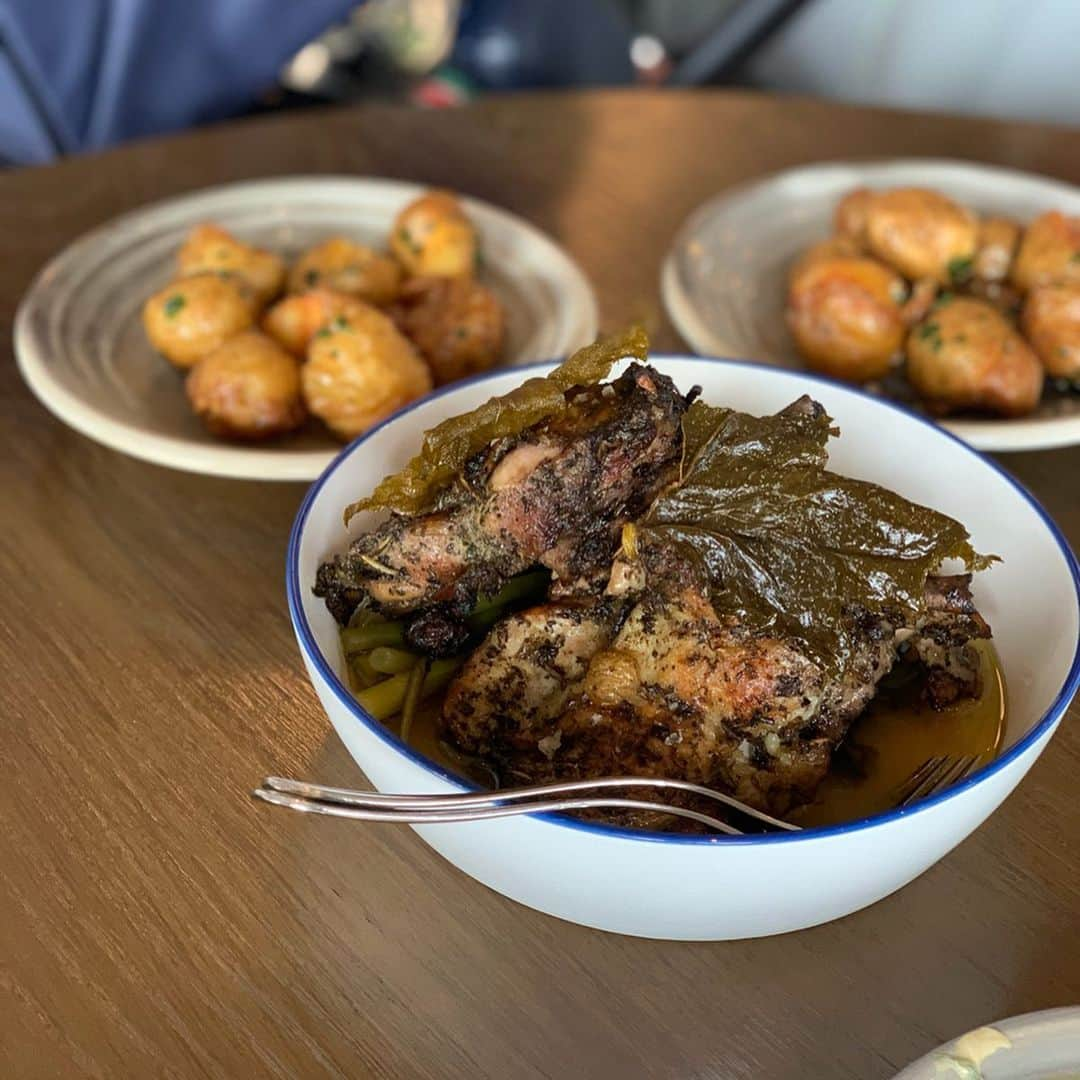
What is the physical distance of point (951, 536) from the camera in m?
1.02

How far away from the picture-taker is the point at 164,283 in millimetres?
1811

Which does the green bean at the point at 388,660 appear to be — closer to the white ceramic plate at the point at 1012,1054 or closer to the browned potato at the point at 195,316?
the white ceramic plate at the point at 1012,1054

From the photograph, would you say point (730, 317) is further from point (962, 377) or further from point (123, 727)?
point (123, 727)

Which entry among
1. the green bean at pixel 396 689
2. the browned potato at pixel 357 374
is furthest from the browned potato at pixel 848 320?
the green bean at pixel 396 689

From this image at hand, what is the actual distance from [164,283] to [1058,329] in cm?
143

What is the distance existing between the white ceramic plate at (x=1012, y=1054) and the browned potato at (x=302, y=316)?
46.9 inches

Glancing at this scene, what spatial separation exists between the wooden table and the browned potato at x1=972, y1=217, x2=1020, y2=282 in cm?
50

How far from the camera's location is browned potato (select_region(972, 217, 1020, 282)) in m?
1.84

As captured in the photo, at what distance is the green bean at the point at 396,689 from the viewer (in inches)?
40.9

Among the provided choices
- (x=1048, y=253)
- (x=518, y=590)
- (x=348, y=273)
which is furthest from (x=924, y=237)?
(x=518, y=590)

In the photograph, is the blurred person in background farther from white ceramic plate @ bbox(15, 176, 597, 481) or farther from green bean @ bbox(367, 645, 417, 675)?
green bean @ bbox(367, 645, 417, 675)

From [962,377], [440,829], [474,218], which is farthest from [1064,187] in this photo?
[440,829]

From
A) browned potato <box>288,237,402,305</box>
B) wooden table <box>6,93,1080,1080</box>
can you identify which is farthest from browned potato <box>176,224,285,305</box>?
wooden table <box>6,93,1080,1080</box>

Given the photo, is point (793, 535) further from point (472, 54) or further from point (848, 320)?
point (472, 54)
